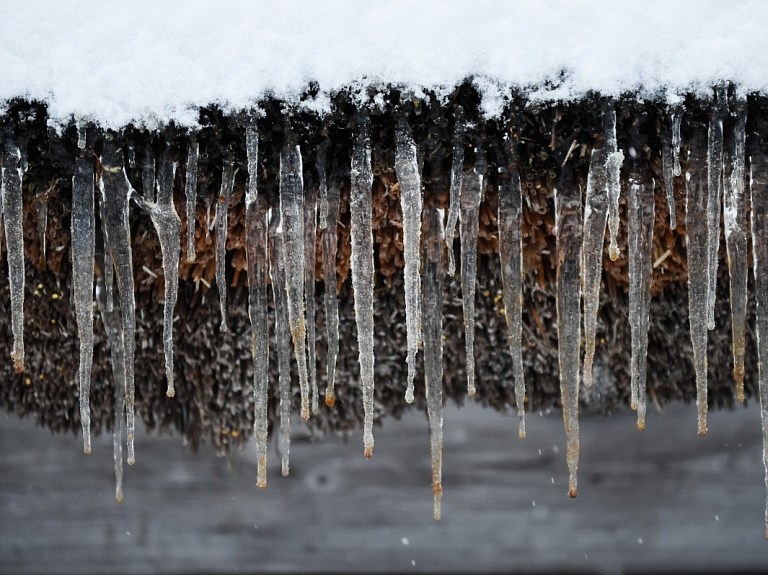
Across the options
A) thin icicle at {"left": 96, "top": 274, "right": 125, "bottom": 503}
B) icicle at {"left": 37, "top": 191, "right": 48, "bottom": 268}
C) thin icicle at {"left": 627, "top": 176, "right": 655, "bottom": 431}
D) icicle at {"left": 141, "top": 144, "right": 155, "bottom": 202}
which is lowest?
thin icicle at {"left": 96, "top": 274, "right": 125, "bottom": 503}

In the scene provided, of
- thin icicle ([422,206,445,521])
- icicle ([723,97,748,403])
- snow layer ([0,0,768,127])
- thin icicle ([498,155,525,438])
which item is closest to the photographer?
snow layer ([0,0,768,127])

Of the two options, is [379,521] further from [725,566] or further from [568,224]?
[568,224]

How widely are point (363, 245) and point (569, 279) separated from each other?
1.71 ft

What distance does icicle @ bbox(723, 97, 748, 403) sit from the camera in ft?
4.81

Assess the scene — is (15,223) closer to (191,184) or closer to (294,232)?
(191,184)

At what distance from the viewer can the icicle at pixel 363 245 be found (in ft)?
4.89

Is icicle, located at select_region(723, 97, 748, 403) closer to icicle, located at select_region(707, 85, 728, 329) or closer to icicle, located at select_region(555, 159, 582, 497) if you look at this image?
icicle, located at select_region(707, 85, 728, 329)

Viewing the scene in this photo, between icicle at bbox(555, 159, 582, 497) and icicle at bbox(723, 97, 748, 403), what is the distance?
34 cm

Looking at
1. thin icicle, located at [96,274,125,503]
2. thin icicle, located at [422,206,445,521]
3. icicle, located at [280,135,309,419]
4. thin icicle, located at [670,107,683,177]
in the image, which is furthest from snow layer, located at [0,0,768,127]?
thin icicle, located at [96,274,125,503]

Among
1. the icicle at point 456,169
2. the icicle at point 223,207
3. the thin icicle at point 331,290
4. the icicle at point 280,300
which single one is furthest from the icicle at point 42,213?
the icicle at point 456,169

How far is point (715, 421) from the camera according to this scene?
123 inches

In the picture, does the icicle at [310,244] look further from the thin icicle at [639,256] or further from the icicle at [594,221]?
the thin icicle at [639,256]

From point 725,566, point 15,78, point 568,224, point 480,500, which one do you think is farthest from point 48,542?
point 725,566

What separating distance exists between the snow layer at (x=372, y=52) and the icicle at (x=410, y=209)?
0.49 feet
